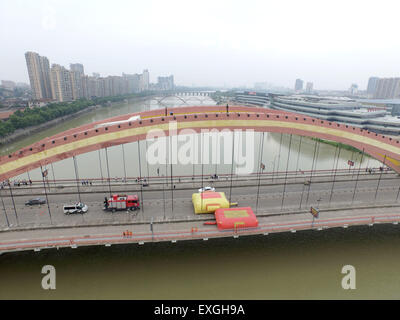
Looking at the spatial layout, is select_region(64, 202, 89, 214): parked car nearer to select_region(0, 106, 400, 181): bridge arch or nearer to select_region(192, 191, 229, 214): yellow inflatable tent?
select_region(0, 106, 400, 181): bridge arch

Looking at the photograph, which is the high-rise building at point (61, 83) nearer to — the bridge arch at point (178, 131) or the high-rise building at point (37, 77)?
the high-rise building at point (37, 77)

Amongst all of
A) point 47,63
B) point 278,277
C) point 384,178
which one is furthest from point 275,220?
point 47,63

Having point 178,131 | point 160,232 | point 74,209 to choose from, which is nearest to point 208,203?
point 160,232

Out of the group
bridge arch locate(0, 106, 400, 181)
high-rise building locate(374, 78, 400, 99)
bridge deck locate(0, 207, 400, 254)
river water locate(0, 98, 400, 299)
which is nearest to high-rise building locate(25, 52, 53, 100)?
bridge arch locate(0, 106, 400, 181)

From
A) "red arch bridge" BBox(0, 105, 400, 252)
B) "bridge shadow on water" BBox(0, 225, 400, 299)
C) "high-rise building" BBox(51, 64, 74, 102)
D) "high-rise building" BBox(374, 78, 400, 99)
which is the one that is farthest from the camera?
"high-rise building" BBox(374, 78, 400, 99)

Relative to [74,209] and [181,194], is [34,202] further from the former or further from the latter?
[181,194]

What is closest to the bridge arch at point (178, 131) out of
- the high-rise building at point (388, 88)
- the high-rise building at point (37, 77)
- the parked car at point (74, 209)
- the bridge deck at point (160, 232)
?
the parked car at point (74, 209)
